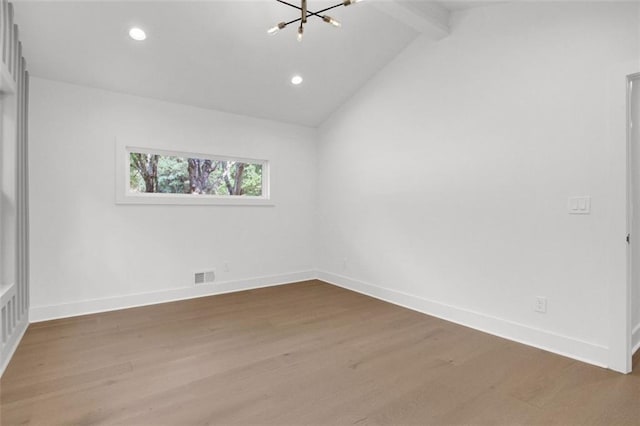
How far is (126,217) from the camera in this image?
3.73m

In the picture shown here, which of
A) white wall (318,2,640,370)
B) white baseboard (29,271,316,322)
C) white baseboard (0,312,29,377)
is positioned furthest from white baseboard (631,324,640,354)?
white baseboard (0,312,29,377)

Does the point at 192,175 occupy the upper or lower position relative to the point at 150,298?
upper

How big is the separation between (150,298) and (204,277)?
65 centimetres

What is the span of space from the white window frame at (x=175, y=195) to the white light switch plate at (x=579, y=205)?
11.4ft

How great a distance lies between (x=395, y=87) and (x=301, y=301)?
2816 millimetres

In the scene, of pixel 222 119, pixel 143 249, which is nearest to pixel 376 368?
pixel 143 249

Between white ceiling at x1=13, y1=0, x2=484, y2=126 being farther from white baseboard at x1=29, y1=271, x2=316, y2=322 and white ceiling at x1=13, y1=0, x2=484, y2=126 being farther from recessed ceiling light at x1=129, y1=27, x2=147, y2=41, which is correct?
white baseboard at x1=29, y1=271, x2=316, y2=322

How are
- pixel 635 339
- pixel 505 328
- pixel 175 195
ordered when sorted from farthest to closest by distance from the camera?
pixel 175 195
pixel 505 328
pixel 635 339

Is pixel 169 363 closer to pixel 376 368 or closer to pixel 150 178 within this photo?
pixel 376 368

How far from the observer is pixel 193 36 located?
10.2ft

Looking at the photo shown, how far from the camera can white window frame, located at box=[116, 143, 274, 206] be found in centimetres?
367

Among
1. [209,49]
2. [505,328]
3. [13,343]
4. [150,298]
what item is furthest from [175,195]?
[505,328]

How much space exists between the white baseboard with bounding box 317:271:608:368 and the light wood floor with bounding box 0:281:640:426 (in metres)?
0.10

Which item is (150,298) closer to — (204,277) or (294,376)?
(204,277)
